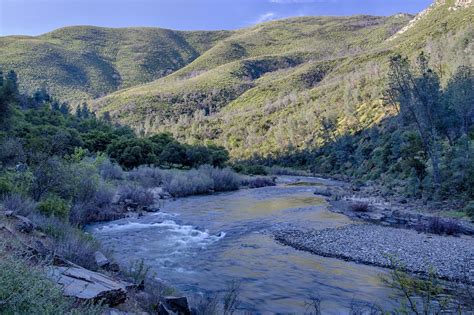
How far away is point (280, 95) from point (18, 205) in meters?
130

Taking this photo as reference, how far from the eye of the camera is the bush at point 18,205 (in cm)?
1151

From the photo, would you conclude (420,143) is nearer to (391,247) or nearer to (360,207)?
(360,207)

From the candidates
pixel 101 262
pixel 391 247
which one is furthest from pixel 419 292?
pixel 391 247

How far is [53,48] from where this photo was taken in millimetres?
157750

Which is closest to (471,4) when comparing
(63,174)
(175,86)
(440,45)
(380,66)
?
(380,66)

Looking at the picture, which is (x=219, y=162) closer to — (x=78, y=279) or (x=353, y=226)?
(x=353, y=226)

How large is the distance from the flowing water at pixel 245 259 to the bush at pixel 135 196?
7.84 feet

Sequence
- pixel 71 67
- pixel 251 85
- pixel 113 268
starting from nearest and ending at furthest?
pixel 113 268, pixel 71 67, pixel 251 85

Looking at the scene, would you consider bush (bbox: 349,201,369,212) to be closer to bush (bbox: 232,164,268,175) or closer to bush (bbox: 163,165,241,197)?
bush (bbox: 163,165,241,197)

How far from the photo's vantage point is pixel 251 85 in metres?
160

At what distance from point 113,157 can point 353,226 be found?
3598cm

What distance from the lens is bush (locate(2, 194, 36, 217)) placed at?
11.5 meters

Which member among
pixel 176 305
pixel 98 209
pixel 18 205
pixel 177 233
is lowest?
pixel 177 233

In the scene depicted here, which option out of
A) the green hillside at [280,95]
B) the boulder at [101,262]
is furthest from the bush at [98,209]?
the green hillside at [280,95]
